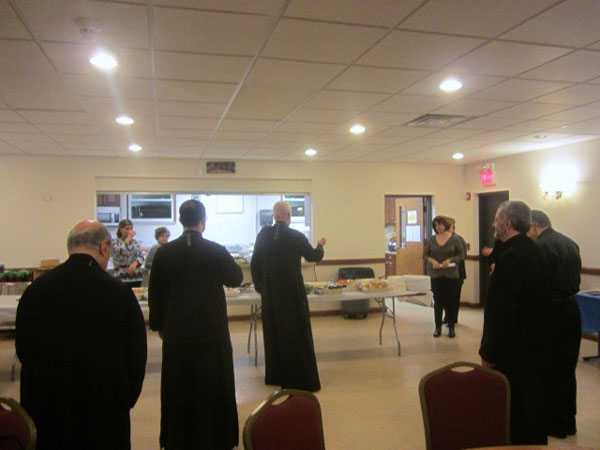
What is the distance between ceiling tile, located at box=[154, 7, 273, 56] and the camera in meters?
2.22

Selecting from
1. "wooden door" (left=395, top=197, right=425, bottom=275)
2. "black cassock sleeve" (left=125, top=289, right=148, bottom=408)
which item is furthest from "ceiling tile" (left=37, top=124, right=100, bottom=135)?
"wooden door" (left=395, top=197, right=425, bottom=275)

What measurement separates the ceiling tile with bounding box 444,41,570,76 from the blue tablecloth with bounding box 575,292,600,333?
2607 mm

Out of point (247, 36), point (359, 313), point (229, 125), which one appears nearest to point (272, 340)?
point (229, 125)

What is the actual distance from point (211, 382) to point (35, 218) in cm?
493

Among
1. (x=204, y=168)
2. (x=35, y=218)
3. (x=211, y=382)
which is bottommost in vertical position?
(x=211, y=382)

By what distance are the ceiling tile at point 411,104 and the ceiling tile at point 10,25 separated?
252cm

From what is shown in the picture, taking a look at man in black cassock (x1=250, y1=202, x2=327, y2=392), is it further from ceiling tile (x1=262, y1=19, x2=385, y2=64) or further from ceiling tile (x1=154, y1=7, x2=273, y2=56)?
ceiling tile (x1=154, y1=7, x2=273, y2=56)

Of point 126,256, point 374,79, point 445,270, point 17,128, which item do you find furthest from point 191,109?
point 445,270

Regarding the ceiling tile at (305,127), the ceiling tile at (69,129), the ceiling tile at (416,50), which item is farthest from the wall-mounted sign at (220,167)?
the ceiling tile at (416,50)

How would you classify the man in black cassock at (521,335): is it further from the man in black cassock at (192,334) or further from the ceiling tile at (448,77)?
the man in black cassock at (192,334)

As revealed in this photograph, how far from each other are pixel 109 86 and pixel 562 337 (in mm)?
3524

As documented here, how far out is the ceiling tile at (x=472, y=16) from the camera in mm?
2139

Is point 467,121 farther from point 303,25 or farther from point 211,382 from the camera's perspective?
point 211,382

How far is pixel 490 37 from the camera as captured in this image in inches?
99.4
